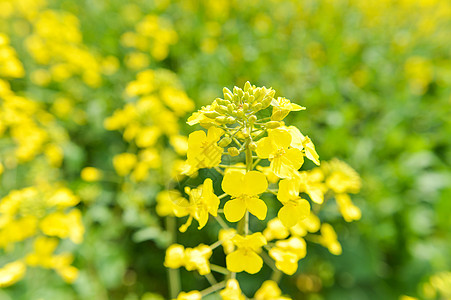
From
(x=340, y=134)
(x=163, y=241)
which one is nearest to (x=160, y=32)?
(x=340, y=134)

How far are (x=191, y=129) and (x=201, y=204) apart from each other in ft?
4.62

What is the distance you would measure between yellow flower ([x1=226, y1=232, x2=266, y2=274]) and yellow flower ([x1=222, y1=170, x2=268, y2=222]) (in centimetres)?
7

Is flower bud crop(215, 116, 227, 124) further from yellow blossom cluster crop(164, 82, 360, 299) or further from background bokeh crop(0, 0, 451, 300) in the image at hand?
background bokeh crop(0, 0, 451, 300)

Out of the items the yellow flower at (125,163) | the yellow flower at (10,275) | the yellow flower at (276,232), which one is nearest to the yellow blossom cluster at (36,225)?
the yellow flower at (10,275)

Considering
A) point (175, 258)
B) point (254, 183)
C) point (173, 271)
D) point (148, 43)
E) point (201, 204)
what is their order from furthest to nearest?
1. point (148, 43)
2. point (173, 271)
3. point (175, 258)
4. point (201, 204)
5. point (254, 183)

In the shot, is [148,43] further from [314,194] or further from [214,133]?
[314,194]

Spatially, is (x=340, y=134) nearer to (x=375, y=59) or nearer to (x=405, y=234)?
(x=405, y=234)

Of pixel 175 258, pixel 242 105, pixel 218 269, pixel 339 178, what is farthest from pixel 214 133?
pixel 339 178

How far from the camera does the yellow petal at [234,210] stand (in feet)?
2.76

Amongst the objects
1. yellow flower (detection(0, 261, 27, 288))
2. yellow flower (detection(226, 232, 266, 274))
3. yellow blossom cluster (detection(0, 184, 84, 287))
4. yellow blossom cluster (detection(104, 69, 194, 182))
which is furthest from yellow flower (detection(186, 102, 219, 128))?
yellow blossom cluster (detection(0, 184, 84, 287))

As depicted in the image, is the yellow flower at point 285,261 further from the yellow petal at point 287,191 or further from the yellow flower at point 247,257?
the yellow petal at point 287,191

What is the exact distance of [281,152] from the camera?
86 centimetres

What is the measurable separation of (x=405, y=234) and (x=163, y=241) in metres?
1.95

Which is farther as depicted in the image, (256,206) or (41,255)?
(41,255)
